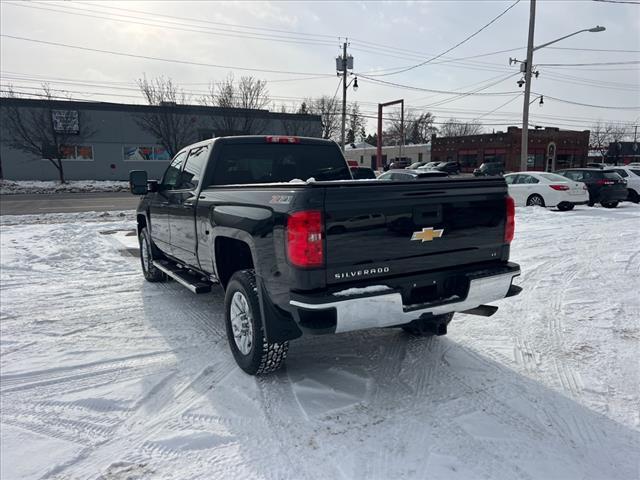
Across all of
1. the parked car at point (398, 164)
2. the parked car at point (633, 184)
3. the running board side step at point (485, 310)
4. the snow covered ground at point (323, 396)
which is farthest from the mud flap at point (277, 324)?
the parked car at point (398, 164)

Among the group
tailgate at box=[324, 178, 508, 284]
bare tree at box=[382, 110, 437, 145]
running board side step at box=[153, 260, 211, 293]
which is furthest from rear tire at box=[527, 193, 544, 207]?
bare tree at box=[382, 110, 437, 145]

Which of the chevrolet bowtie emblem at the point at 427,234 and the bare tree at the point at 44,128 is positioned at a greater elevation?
the bare tree at the point at 44,128

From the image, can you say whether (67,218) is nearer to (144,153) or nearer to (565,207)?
(565,207)

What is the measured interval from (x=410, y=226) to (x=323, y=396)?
142 cm

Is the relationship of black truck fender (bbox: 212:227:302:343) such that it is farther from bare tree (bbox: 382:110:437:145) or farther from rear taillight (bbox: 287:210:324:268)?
bare tree (bbox: 382:110:437:145)

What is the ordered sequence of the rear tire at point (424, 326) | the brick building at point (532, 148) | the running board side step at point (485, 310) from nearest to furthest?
the running board side step at point (485, 310) < the rear tire at point (424, 326) < the brick building at point (532, 148)

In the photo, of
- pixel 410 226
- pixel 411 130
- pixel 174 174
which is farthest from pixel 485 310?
pixel 411 130

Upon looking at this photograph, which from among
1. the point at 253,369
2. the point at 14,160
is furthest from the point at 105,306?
the point at 14,160

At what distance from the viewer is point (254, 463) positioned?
2.59 metres

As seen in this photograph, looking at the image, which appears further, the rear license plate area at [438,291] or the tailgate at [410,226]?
the rear license plate area at [438,291]

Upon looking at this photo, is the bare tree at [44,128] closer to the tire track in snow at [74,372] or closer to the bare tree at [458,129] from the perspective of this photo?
the tire track in snow at [74,372]

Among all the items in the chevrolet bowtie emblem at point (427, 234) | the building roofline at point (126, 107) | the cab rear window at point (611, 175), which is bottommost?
the chevrolet bowtie emblem at point (427, 234)

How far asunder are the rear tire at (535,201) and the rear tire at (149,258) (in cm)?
1356

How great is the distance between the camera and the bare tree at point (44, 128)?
3466 centimetres
